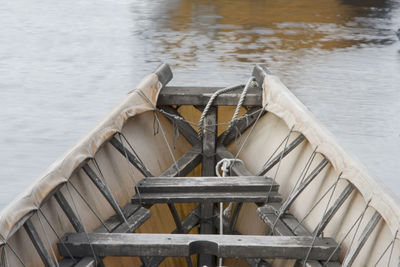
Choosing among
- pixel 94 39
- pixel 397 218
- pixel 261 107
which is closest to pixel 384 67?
pixel 94 39

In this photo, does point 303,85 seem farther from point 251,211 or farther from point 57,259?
point 57,259

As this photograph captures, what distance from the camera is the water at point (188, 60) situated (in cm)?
1080

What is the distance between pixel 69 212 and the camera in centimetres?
375

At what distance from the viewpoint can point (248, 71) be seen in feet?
51.1

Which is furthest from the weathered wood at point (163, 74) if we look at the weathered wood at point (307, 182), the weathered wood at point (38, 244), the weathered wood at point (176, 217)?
the weathered wood at point (38, 244)

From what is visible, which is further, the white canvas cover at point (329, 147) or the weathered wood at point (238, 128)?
the weathered wood at point (238, 128)

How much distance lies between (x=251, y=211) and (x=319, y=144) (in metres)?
1.04

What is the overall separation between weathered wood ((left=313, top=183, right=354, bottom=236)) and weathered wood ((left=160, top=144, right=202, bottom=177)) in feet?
5.42

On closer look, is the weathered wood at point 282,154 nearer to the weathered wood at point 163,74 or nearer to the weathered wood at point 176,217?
the weathered wood at point 176,217

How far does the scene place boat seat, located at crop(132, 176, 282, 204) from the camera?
4570 millimetres

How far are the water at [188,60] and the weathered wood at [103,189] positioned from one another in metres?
3.21

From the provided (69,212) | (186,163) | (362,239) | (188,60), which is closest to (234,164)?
(186,163)

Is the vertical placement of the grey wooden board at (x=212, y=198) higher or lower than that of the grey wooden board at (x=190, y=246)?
lower

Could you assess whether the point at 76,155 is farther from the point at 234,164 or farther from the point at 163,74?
the point at 163,74
